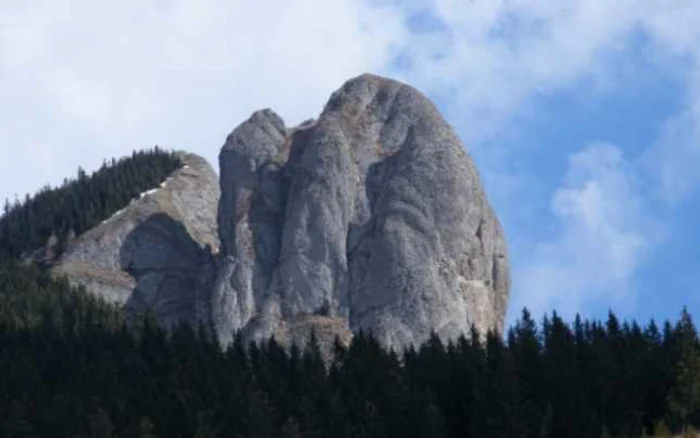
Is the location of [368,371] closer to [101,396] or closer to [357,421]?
[357,421]

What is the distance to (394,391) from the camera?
139m

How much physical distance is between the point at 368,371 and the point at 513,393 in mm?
18157

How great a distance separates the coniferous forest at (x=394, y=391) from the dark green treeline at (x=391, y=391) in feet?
0.49

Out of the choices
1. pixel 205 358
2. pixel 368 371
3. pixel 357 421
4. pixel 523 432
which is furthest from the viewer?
pixel 205 358

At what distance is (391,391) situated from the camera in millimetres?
139500

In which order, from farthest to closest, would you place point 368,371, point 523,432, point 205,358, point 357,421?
point 205,358 → point 368,371 → point 357,421 → point 523,432

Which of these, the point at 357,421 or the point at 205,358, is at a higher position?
the point at 205,358

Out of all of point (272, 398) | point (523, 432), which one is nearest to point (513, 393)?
point (523, 432)

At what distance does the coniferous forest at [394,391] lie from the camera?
133 m

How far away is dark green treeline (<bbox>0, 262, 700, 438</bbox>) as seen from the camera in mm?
133250

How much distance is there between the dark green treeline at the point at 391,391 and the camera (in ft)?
437

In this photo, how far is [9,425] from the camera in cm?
13588

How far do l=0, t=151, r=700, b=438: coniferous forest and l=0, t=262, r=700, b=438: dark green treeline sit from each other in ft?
0.49

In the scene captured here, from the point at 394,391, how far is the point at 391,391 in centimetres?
66
